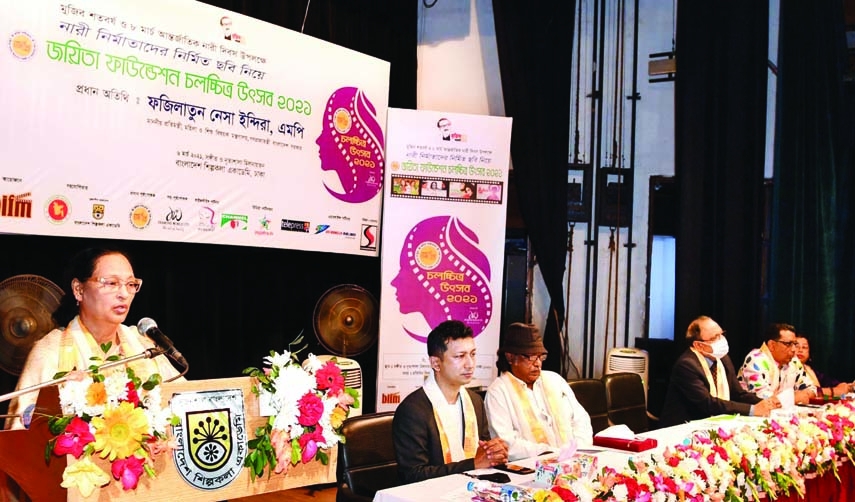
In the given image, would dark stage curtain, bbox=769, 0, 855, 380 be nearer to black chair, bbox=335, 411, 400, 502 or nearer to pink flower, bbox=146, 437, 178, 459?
black chair, bbox=335, 411, 400, 502

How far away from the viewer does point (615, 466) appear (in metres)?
2.99

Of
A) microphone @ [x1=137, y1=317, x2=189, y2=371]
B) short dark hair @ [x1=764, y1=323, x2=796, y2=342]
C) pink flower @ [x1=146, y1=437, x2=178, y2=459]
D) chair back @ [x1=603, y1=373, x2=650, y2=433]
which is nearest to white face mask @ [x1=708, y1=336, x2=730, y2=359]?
chair back @ [x1=603, y1=373, x2=650, y2=433]

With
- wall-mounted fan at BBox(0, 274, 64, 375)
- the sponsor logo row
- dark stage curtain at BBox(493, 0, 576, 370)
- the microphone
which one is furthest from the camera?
dark stage curtain at BBox(493, 0, 576, 370)

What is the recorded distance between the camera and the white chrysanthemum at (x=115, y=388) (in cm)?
198

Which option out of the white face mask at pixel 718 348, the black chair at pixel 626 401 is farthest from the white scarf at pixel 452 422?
the white face mask at pixel 718 348

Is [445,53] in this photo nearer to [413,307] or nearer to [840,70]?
[413,307]

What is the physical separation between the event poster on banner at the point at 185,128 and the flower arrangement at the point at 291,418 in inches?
84.0

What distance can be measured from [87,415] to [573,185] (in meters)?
5.25

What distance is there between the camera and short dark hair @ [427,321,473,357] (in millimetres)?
3068

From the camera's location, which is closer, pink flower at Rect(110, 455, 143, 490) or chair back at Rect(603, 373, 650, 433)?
pink flower at Rect(110, 455, 143, 490)

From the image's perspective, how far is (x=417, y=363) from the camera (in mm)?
5586

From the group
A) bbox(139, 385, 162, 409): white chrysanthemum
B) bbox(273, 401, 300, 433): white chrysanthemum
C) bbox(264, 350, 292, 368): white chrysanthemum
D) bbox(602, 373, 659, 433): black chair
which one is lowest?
bbox(602, 373, 659, 433): black chair

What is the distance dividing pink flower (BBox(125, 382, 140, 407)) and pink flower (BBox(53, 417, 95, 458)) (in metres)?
0.12

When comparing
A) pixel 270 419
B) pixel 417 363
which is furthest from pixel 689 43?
pixel 270 419
